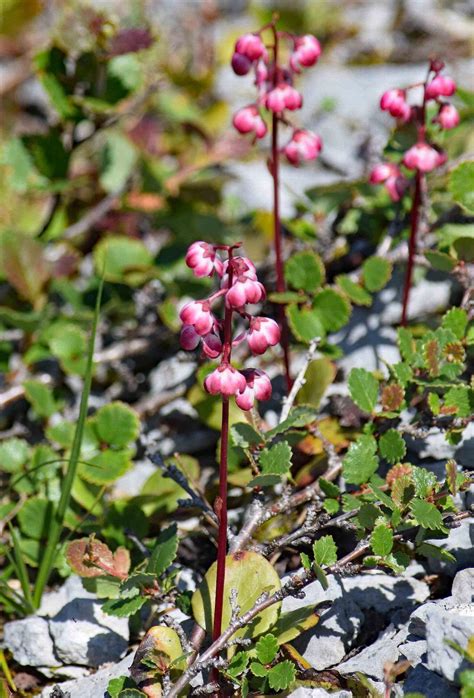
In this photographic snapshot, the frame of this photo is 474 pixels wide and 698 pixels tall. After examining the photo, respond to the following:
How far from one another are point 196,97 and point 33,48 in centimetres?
136

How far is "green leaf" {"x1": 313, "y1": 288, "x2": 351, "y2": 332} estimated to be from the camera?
8.56 feet

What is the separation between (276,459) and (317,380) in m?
0.50

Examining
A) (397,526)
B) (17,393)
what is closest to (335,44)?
(17,393)

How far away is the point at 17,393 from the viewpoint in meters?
3.00

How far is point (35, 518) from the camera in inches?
95.3

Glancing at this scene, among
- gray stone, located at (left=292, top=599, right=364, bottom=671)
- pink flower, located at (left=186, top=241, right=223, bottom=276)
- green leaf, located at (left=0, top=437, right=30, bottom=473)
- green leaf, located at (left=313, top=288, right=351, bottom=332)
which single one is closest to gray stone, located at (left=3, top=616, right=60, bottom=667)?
green leaf, located at (left=0, top=437, right=30, bottom=473)

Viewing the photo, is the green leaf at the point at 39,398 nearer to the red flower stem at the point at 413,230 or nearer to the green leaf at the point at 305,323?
the green leaf at the point at 305,323

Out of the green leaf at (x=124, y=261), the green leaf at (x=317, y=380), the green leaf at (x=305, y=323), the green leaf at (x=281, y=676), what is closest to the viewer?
the green leaf at (x=281, y=676)

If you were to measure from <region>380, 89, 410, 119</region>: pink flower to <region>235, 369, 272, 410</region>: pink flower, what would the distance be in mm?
999

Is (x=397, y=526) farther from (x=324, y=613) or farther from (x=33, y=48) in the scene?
(x=33, y=48)

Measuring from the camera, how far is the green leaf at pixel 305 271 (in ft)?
8.80

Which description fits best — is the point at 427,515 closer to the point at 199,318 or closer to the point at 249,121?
the point at 199,318

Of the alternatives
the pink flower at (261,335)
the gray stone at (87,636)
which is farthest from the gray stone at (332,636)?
the pink flower at (261,335)

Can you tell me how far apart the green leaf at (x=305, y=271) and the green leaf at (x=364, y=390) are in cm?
50
